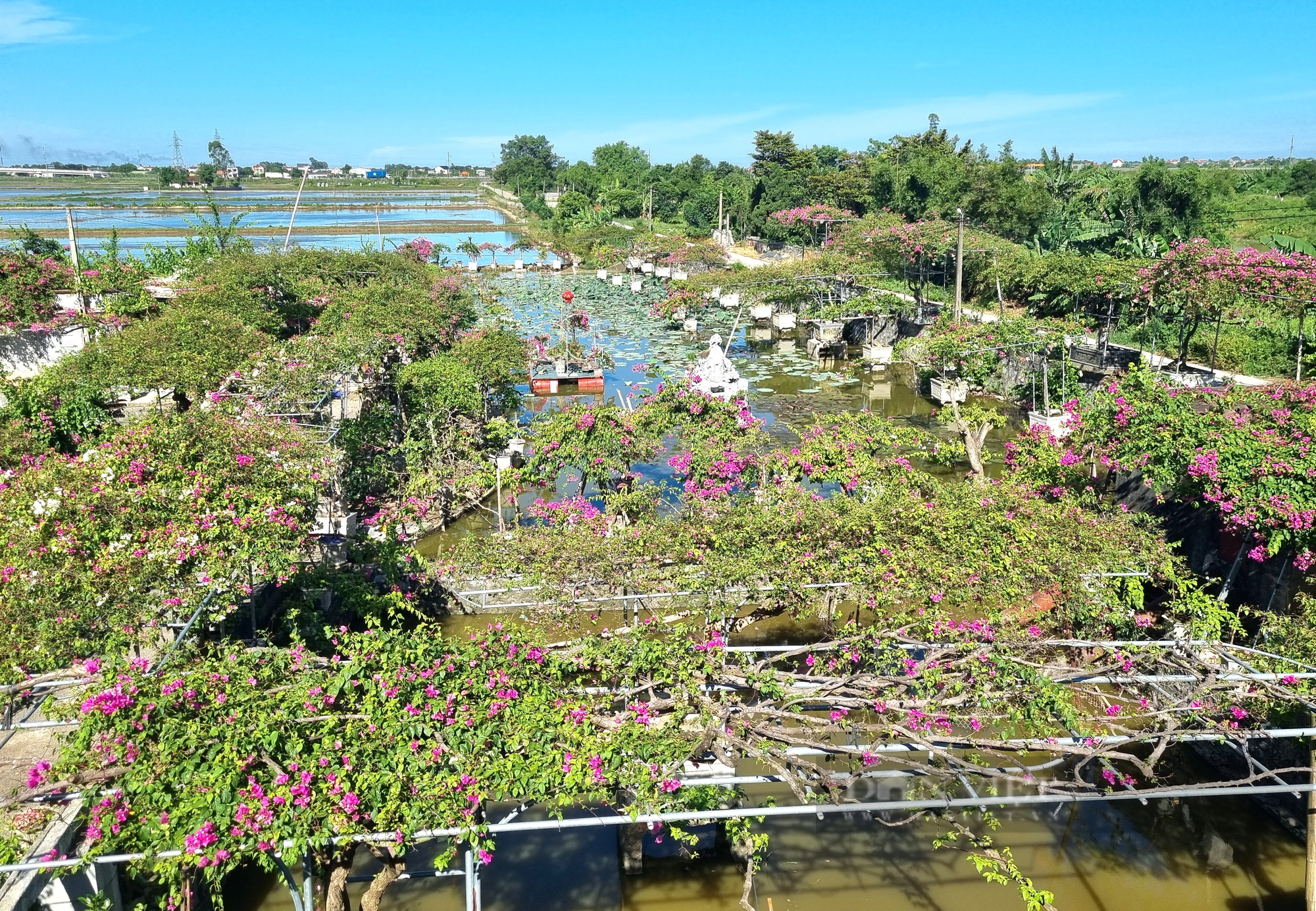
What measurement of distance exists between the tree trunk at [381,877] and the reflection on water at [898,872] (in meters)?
1.76

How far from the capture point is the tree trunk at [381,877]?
4.61 meters

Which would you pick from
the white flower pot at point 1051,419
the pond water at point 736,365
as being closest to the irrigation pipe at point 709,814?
the pond water at point 736,365

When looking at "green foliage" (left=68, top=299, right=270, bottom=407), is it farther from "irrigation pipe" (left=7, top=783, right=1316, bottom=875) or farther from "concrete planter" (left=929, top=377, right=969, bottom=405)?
"concrete planter" (left=929, top=377, right=969, bottom=405)

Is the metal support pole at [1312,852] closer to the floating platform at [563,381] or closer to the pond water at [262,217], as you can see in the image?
the floating platform at [563,381]

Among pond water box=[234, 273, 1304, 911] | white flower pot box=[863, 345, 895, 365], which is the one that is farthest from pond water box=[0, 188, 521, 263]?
pond water box=[234, 273, 1304, 911]

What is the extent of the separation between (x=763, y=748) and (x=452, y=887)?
2.97m

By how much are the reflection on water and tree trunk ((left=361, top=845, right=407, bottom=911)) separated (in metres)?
1.76

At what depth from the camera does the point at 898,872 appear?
6516mm

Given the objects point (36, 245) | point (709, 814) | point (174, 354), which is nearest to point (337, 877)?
point (709, 814)

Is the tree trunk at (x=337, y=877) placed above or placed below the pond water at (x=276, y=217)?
below

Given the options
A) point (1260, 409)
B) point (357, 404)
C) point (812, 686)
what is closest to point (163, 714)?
point (812, 686)

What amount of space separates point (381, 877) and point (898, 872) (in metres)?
3.92

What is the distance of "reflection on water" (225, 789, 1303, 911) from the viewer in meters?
6.30

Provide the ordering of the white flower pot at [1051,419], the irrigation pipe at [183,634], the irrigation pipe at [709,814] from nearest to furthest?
1. the irrigation pipe at [709,814]
2. the irrigation pipe at [183,634]
3. the white flower pot at [1051,419]
